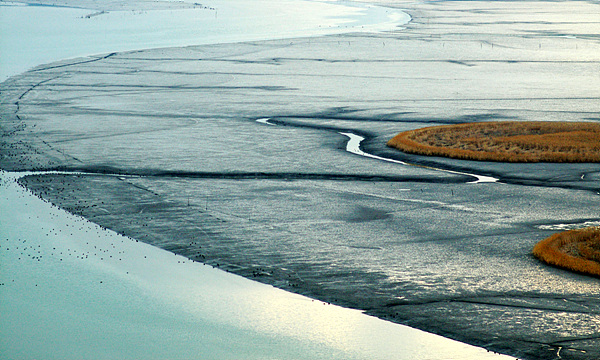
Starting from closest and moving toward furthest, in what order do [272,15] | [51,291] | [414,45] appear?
[51,291] < [414,45] < [272,15]

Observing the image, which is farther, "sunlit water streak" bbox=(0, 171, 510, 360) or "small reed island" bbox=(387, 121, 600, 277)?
"small reed island" bbox=(387, 121, 600, 277)

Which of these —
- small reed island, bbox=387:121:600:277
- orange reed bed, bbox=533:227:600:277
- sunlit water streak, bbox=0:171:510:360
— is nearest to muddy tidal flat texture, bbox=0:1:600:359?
orange reed bed, bbox=533:227:600:277

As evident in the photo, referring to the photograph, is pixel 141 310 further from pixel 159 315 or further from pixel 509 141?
pixel 509 141

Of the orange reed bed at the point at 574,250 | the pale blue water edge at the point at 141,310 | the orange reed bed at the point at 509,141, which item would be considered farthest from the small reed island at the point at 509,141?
the pale blue water edge at the point at 141,310

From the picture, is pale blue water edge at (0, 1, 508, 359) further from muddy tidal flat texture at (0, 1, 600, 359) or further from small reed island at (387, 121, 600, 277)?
small reed island at (387, 121, 600, 277)

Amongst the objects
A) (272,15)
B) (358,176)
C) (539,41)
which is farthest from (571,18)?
(358,176)

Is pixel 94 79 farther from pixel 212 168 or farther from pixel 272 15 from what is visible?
pixel 272 15
